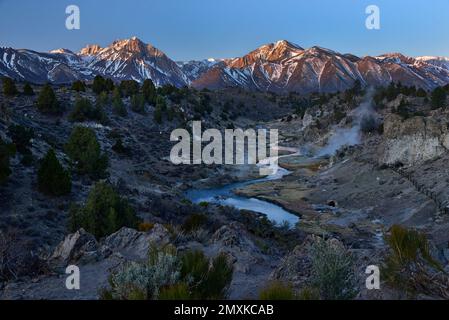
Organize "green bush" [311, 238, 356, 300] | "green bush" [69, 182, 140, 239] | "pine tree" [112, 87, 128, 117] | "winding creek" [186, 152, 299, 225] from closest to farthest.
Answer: "green bush" [311, 238, 356, 300] → "green bush" [69, 182, 140, 239] → "winding creek" [186, 152, 299, 225] → "pine tree" [112, 87, 128, 117]

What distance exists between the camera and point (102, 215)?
17172 mm

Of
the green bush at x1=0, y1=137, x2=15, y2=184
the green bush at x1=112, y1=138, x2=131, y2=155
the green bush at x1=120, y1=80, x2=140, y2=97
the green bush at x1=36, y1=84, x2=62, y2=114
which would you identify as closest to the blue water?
the green bush at x1=112, y1=138, x2=131, y2=155

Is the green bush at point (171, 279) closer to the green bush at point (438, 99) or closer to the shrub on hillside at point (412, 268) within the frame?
the shrub on hillside at point (412, 268)

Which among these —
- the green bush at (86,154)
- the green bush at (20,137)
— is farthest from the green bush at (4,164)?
the green bush at (86,154)

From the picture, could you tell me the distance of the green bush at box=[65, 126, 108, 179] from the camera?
29.0 meters

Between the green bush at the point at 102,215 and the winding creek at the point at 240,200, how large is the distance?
1326cm

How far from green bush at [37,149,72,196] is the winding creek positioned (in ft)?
43.6

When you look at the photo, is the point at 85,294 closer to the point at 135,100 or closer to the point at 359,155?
the point at 359,155

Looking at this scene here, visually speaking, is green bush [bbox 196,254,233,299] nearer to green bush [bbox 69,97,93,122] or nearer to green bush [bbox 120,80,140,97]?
green bush [bbox 69,97,93,122]

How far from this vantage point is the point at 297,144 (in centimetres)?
6638

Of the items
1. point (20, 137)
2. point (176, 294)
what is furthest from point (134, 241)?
point (20, 137)

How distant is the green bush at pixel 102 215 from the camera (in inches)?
653

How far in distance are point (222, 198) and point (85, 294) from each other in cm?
2854

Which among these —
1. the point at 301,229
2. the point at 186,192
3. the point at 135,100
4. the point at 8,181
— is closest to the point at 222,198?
the point at 186,192
